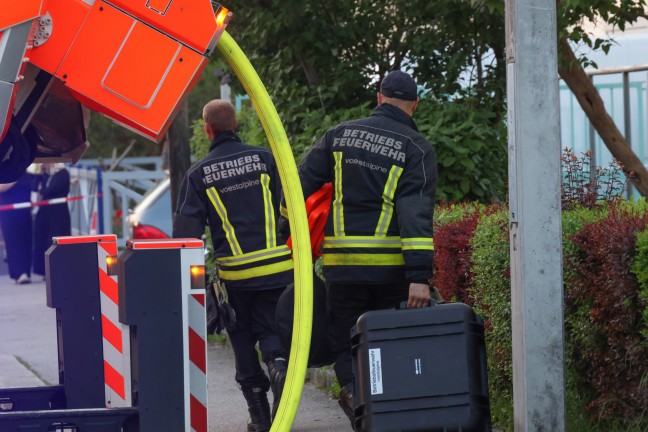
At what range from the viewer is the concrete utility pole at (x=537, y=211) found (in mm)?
5621

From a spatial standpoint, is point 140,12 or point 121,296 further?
point 121,296

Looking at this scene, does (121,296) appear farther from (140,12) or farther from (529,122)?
(529,122)

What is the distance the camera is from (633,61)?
11.6 metres

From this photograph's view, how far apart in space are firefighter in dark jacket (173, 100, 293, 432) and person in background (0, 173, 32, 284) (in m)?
10.8

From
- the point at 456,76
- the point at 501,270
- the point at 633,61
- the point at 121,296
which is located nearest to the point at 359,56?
the point at 456,76

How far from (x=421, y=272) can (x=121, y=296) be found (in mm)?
1380

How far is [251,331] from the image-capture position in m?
6.91

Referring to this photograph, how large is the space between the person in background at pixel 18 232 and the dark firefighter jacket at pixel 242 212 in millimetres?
10868

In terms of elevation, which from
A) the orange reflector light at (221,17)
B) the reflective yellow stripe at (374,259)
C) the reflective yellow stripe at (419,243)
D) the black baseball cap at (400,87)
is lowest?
the reflective yellow stripe at (374,259)

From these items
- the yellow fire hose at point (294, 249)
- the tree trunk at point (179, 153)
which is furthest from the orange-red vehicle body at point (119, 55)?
the tree trunk at point (179, 153)

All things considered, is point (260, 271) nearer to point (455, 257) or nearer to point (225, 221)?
point (225, 221)

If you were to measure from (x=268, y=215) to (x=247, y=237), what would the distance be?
17 centimetres

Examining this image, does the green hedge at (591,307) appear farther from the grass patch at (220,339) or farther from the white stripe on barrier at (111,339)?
the grass patch at (220,339)

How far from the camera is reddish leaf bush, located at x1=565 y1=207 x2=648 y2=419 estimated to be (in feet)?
17.8
